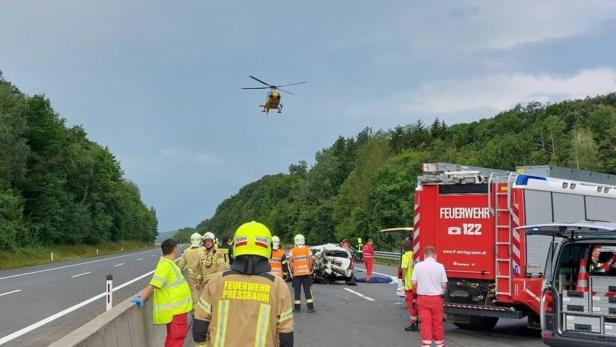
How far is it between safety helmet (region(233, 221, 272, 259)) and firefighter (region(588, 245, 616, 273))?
656cm

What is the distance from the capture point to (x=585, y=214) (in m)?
12.6

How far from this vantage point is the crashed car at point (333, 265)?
23312 mm

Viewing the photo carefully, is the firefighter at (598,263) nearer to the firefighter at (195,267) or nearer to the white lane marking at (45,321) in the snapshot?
the firefighter at (195,267)

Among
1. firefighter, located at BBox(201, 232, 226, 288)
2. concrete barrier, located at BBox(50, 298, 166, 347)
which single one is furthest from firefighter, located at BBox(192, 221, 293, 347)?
firefighter, located at BBox(201, 232, 226, 288)

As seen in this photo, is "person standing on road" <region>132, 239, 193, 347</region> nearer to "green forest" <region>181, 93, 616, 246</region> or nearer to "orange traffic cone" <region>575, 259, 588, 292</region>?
"orange traffic cone" <region>575, 259, 588, 292</region>

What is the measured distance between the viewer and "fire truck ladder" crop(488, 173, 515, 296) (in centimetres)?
1142

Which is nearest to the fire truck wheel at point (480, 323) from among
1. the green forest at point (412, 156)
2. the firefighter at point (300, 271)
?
the firefighter at point (300, 271)

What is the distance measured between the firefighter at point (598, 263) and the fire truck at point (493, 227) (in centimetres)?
149

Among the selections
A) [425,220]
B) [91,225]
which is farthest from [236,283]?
[91,225]

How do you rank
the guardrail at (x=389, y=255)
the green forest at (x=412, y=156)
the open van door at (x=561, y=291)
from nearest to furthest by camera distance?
the open van door at (x=561, y=291) → the guardrail at (x=389, y=255) → the green forest at (x=412, y=156)

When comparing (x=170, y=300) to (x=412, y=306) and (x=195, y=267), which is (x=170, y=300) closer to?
(x=195, y=267)

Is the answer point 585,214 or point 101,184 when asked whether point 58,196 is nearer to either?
point 101,184

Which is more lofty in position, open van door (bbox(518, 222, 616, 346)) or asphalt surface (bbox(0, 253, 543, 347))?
open van door (bbox(518, 222, 616, 346))

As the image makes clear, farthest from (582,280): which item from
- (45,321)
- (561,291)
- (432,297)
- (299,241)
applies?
(45,321)
